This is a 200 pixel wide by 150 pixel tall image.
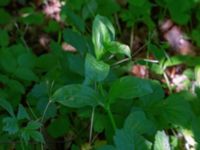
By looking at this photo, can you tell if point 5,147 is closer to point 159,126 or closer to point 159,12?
point 159,126

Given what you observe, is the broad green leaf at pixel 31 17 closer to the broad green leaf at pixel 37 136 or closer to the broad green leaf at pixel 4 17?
the broad green leaf at pixel 4 17

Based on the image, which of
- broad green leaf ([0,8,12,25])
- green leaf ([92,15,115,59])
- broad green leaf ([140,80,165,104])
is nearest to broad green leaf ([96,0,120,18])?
broad green leaf ([0,8,12,25])

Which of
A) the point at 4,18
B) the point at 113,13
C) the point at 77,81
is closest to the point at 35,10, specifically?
the point at 4,18

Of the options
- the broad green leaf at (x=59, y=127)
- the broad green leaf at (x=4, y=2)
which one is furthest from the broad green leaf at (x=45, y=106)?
the broad green leaf at (x=4, y=2)

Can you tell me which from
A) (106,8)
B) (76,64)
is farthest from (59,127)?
(106,8)

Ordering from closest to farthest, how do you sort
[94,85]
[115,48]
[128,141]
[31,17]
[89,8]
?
1. [128,141]
2. [115,48]
3. [94,85]
4. [89,8]
5. [31,17]

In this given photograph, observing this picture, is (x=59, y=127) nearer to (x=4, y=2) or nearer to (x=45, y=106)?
(x=45, y=106)

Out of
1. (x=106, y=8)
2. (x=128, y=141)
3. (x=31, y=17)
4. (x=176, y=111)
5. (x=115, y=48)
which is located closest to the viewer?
(x=128, y=141)

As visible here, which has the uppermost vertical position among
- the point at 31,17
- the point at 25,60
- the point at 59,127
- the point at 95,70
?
the point at 95,70
